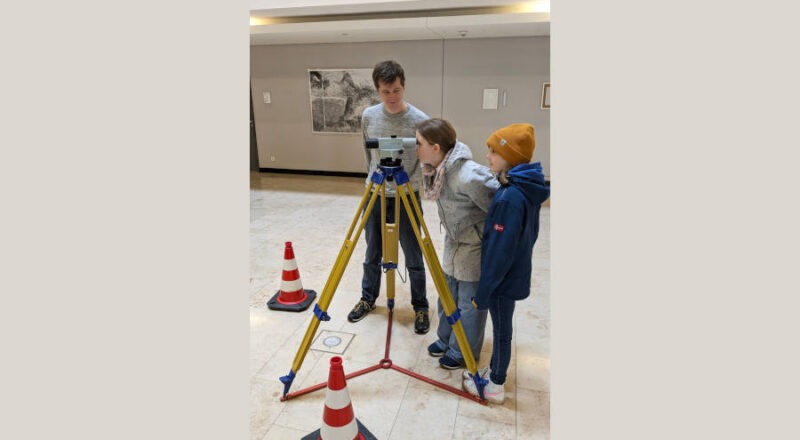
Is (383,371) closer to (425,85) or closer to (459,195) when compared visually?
(459,195)

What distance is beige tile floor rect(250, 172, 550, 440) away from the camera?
1.92m

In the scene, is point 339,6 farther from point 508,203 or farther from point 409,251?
point 508,203

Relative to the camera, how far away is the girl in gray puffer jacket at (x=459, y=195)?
1.86 meters

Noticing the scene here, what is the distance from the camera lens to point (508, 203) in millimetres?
1676

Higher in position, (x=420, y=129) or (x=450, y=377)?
(x=420, y=129)

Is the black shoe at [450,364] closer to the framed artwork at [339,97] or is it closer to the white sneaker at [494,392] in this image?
the white sneaker at [494,392]

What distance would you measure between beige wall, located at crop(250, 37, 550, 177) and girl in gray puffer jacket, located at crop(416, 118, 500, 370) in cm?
505

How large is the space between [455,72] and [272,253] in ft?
13.9

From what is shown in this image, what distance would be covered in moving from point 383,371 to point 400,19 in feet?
15.2

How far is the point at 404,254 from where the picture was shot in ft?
9.08

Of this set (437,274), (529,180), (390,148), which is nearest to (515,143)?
(529,180)

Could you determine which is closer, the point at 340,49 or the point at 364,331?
the point at 364,331

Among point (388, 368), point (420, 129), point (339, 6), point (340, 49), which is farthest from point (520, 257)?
point (340, 49)

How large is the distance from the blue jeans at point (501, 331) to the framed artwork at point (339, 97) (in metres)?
5.64
